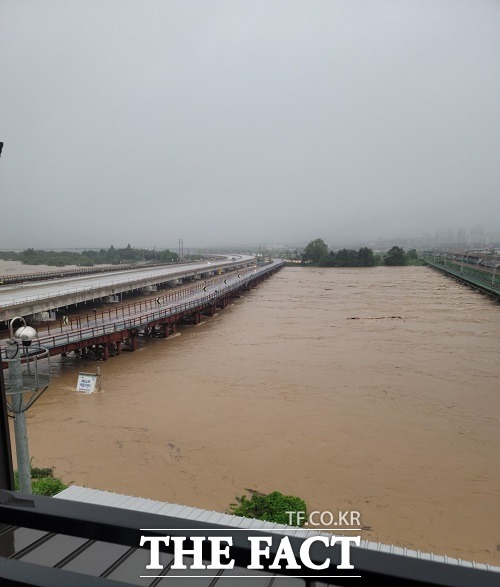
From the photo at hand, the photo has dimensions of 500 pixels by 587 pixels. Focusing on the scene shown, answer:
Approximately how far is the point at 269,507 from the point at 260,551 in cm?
568

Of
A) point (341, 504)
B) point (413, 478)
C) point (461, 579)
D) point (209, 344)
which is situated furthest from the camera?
point (209, 344)

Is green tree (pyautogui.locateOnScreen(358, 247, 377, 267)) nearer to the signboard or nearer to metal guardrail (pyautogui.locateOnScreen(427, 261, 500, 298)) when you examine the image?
metal guardrail (pyautogui.locateOnScreen(427, 261, 500, 298))

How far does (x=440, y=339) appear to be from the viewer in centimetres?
1775

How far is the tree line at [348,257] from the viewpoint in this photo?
A: 224 ft

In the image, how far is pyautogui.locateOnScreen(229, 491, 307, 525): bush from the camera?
560cm

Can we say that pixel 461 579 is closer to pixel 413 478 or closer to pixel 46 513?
pixel 46 513

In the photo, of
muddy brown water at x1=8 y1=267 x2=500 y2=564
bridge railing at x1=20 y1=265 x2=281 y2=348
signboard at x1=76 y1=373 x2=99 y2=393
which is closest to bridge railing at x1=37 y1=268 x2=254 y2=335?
bridge railing at x1=20 y1=265 x2=281 y2=348

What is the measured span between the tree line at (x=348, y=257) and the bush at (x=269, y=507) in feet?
212

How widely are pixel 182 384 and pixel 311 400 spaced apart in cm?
385

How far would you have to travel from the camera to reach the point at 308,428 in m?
8.98

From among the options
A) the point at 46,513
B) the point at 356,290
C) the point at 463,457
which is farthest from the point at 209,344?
the point at 356,290

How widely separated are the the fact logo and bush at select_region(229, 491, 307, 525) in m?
5.38

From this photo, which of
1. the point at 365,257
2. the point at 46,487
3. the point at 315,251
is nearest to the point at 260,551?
the point at 46,487

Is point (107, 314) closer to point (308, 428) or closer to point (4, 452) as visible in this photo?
point (308, 428)
